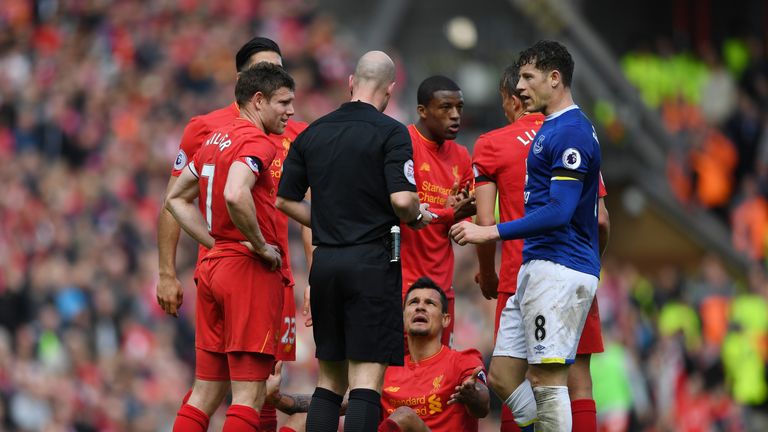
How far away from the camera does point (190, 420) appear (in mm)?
9383

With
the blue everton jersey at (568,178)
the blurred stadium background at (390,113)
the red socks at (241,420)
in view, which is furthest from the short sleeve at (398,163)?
the blurred stadium background at (390,113)

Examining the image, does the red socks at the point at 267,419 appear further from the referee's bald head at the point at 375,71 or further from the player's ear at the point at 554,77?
the player's ear at the point at 554,77

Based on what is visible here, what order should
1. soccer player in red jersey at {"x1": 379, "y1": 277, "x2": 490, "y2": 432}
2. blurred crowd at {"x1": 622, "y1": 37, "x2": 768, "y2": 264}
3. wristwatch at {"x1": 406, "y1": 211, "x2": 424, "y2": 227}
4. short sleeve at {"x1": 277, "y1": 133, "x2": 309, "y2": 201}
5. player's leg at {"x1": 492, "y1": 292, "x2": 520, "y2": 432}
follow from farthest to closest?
blurred crowd at {"x1": 622, "y1": 37, "x2": 768, "y2": 264}
soccer player in red jersey at {"x1": 379, "y1": 277, "x2": 490, "y2": 432}
player's leg at {"x1": 492, "y1": 292, "x2": 520, "y2": 432}
short sleeve at {"x1": 277, "y1": 133, "x2": 309, "y2": 201}
wristwatch at {"x1": 406, "y1": 211, "x2": 424, "y2": 227}

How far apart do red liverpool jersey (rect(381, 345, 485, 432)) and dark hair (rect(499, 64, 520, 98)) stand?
1758mm

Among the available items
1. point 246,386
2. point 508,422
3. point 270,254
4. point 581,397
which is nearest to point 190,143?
point 270,254

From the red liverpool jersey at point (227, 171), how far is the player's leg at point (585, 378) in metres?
2.02

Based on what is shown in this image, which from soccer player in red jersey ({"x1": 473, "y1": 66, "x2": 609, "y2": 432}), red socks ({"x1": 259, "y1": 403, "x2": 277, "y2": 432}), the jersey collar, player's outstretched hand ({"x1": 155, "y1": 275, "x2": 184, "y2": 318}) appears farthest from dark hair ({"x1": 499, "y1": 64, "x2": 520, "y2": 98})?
red socks ({"x1": 259, "y1": 403, "x2": 277, "y2": 432})

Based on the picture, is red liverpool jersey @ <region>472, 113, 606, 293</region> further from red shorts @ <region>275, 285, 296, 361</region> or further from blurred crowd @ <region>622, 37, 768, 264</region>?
blurred crowd @ <region>622, 37, 768, 264</region>

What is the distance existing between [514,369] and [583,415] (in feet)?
2.07

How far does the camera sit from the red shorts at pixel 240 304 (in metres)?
9.20

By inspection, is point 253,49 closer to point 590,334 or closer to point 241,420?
point 241,420

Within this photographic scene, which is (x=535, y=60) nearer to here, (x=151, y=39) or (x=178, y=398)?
(x=178, y=398)

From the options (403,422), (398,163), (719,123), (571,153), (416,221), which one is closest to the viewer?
(571,153)

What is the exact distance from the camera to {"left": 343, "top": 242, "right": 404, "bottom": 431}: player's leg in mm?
8758
